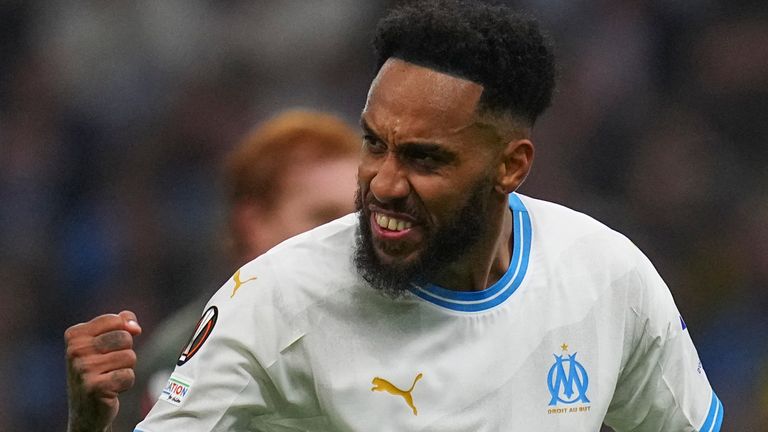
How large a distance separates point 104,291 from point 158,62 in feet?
3.14

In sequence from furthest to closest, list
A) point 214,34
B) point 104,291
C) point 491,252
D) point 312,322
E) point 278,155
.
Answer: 1. point 214,34
2. point 104,291
3. point 278,155
4. point 491,252
5. point 312,322

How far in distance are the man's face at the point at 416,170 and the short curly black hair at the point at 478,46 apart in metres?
0.03

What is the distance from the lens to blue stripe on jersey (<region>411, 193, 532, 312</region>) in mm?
2568

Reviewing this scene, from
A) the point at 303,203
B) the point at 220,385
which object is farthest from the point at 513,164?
the point at 303,203

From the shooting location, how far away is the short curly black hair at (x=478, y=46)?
2.44 m

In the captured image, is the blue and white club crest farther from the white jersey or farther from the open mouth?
the open mouth

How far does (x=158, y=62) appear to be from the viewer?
5.45 metres

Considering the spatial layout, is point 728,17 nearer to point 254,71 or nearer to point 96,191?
point 254,71

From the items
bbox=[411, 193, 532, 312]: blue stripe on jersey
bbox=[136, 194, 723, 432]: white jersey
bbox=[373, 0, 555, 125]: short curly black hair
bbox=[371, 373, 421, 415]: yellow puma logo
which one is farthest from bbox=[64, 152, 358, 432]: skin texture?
bbox=[373, 0, 555, 125]: short curly black hair

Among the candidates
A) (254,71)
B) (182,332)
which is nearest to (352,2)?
(254,71)

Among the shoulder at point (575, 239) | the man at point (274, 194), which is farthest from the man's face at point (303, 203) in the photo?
the shoulder at point (575, 239)

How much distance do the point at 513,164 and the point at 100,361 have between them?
33.0 inches

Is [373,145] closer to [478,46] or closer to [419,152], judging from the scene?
[419,152]

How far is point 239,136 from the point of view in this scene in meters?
5.36
